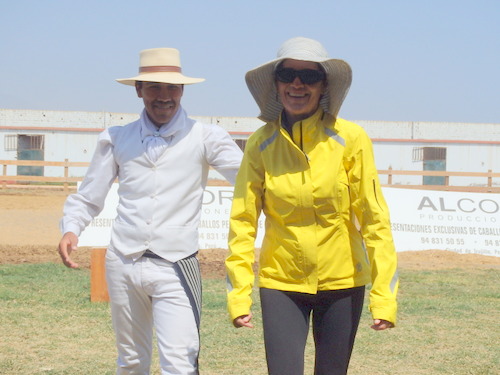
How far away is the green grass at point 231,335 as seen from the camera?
673 cm

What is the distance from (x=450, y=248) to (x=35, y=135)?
29409 mm

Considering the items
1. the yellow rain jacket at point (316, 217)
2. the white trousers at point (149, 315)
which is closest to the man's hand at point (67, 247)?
the white trousers at point (149, 315)

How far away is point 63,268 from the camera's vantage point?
476 inches

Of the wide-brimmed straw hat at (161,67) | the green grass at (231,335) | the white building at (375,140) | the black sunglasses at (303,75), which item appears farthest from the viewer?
the white building at (375,140)

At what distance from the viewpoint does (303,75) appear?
3783 mm

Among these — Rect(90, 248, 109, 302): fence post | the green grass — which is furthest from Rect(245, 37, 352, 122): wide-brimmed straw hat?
Rect(90, 248, 109, 302): fence post

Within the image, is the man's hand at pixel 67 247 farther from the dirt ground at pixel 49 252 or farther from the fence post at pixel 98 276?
the dirt ground at pixel 49 252

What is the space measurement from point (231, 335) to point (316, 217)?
168 inches

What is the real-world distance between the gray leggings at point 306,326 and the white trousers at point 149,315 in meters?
0.66

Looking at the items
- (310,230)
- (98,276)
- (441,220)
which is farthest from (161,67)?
(441,220)

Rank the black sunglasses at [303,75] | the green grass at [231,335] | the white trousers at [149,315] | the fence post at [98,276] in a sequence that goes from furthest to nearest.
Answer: the fence post at [98,276] → the green grass at [231,335] → the white trousers at [149,315] → the black sunglasses at [303,75]

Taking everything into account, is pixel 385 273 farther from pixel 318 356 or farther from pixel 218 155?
pixel 218 155

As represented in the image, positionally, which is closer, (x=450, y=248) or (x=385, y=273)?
(x=385, y=273)

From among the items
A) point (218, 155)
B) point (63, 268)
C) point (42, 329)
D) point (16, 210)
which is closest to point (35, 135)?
point (16, 210)
